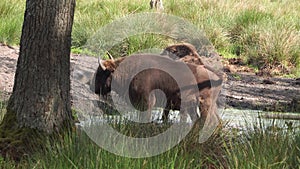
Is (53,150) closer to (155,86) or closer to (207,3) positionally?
(155,86)

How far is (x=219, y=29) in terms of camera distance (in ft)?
52.0

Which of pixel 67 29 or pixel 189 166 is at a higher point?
pixel 67 29

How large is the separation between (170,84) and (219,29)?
30.5 ft

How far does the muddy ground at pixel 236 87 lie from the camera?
865 cm

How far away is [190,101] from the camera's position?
6.55 m

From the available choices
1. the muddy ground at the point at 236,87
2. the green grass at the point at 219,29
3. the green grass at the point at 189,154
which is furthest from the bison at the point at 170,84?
the green grass at the point at 219,29

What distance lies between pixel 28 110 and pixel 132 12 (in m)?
10.8

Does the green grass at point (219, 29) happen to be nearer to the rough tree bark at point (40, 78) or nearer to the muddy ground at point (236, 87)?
the muddy ground at point (236, 87)

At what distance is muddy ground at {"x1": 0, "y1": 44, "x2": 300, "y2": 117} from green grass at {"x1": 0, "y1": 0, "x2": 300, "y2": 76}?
934 millimetres

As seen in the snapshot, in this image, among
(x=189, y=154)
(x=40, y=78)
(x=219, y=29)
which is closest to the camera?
(x=189, y=154)

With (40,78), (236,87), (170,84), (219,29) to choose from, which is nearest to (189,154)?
(40,78)

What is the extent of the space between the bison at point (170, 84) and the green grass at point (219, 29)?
623 cm

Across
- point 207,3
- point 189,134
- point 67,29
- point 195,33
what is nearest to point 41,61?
point 67,29

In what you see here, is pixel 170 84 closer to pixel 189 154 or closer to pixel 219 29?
pixel 189 154
